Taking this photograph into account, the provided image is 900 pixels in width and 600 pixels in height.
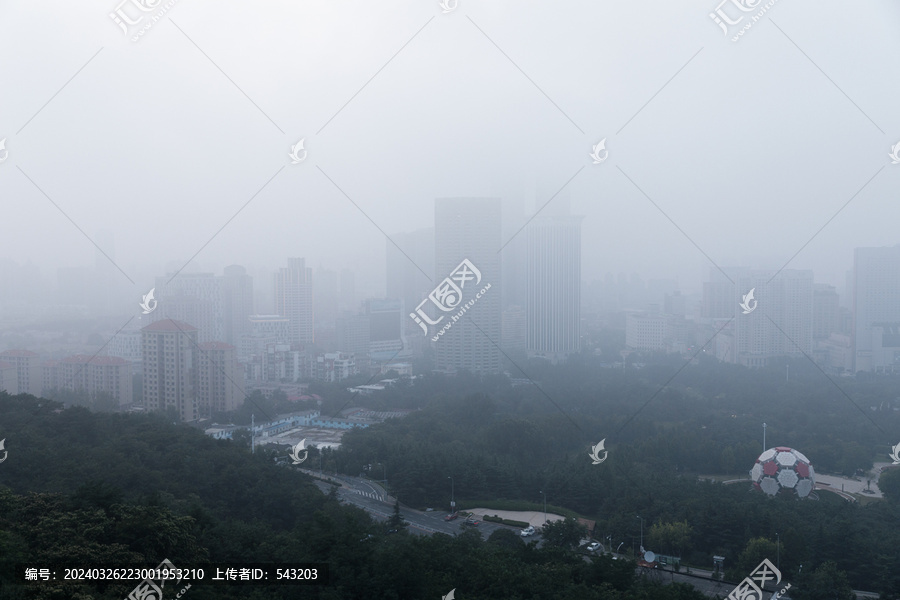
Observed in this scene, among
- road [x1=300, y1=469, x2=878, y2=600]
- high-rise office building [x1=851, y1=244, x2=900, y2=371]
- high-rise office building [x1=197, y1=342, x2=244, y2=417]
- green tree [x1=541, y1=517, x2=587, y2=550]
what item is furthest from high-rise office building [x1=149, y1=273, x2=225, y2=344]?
high-rise office building [x1=851, y1=244, x2=900, y2=371]

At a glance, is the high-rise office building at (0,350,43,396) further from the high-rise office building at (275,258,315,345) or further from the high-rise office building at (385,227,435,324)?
Answer: the high-rise office building at (385,227,435,324)

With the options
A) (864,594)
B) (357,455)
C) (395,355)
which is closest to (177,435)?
(357,455)

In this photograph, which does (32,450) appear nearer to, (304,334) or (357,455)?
(357,455)

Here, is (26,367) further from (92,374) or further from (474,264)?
(474,264)

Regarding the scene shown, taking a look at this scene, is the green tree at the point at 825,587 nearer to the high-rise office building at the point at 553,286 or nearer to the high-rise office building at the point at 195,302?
the high-rise office building at the point at 195,302

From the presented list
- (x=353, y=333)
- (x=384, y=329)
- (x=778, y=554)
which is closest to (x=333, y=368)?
(x=353, y=333)

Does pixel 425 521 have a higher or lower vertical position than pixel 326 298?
lower
